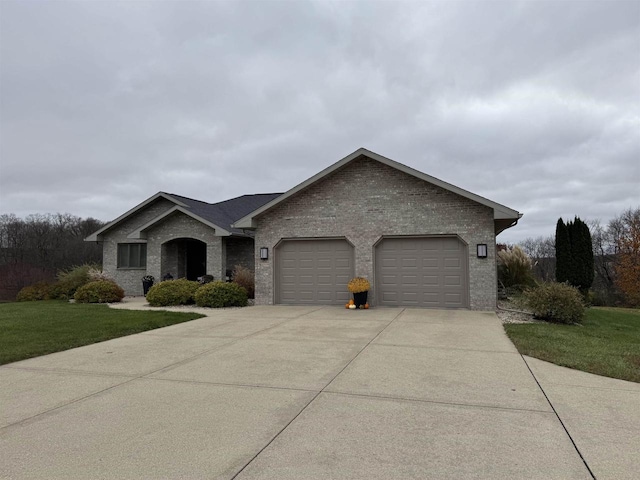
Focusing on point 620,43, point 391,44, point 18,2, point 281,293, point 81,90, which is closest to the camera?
point 18,2

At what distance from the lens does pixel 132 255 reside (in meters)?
20.4

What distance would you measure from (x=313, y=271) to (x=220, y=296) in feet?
10.9

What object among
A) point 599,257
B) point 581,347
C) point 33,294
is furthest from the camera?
point 599,257

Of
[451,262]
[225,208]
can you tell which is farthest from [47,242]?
[451,262]

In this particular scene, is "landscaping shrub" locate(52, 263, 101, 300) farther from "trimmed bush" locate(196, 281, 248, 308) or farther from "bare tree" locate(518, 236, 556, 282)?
"bare tree" locate(518, 236, 556, 282)

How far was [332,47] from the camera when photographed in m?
14.4

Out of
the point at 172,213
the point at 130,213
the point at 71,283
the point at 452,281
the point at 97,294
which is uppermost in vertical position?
the point at 130,213

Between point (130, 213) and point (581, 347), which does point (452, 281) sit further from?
point (130, 213)

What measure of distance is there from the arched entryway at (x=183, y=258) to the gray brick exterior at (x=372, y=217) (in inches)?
241

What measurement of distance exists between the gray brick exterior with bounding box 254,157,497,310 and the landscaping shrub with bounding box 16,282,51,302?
432 inches

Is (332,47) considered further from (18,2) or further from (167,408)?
(167,408)

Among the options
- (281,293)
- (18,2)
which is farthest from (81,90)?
(281,293)

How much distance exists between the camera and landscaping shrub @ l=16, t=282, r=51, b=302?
734 inches

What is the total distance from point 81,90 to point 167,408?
1690 cm
